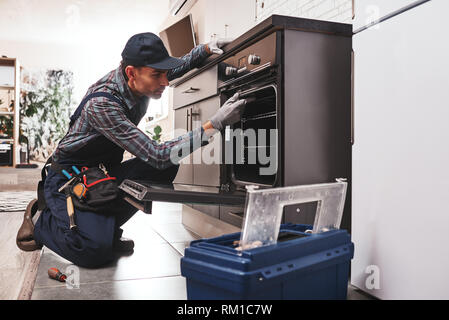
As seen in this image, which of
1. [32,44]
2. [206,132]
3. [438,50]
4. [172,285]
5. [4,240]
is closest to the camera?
[438,50]

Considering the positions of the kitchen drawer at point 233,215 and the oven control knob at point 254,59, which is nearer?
the oven control knob at point 254,59

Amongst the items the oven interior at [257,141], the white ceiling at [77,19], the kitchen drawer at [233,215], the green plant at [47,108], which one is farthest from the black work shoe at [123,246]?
the green plant at [47,108]

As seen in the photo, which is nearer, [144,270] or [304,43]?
[304,43]

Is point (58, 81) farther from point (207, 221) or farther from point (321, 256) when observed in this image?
point (321, 256)

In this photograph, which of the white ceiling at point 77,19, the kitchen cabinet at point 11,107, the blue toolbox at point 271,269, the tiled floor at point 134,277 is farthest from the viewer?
the kitchen cabinet at point 11,107

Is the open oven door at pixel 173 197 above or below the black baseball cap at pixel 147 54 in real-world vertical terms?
below

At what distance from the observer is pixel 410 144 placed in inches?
41.3

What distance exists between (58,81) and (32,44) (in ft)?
2.89

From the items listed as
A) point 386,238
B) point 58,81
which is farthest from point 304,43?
point 58,81

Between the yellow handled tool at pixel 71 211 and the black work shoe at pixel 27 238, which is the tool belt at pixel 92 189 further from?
the black work shoe at pixel 27 238

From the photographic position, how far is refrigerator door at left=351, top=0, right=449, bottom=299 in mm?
967

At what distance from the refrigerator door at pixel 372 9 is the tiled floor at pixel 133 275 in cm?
109

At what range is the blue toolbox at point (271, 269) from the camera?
0.85 metres

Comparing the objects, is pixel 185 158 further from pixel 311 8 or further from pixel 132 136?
pixel 311 8
